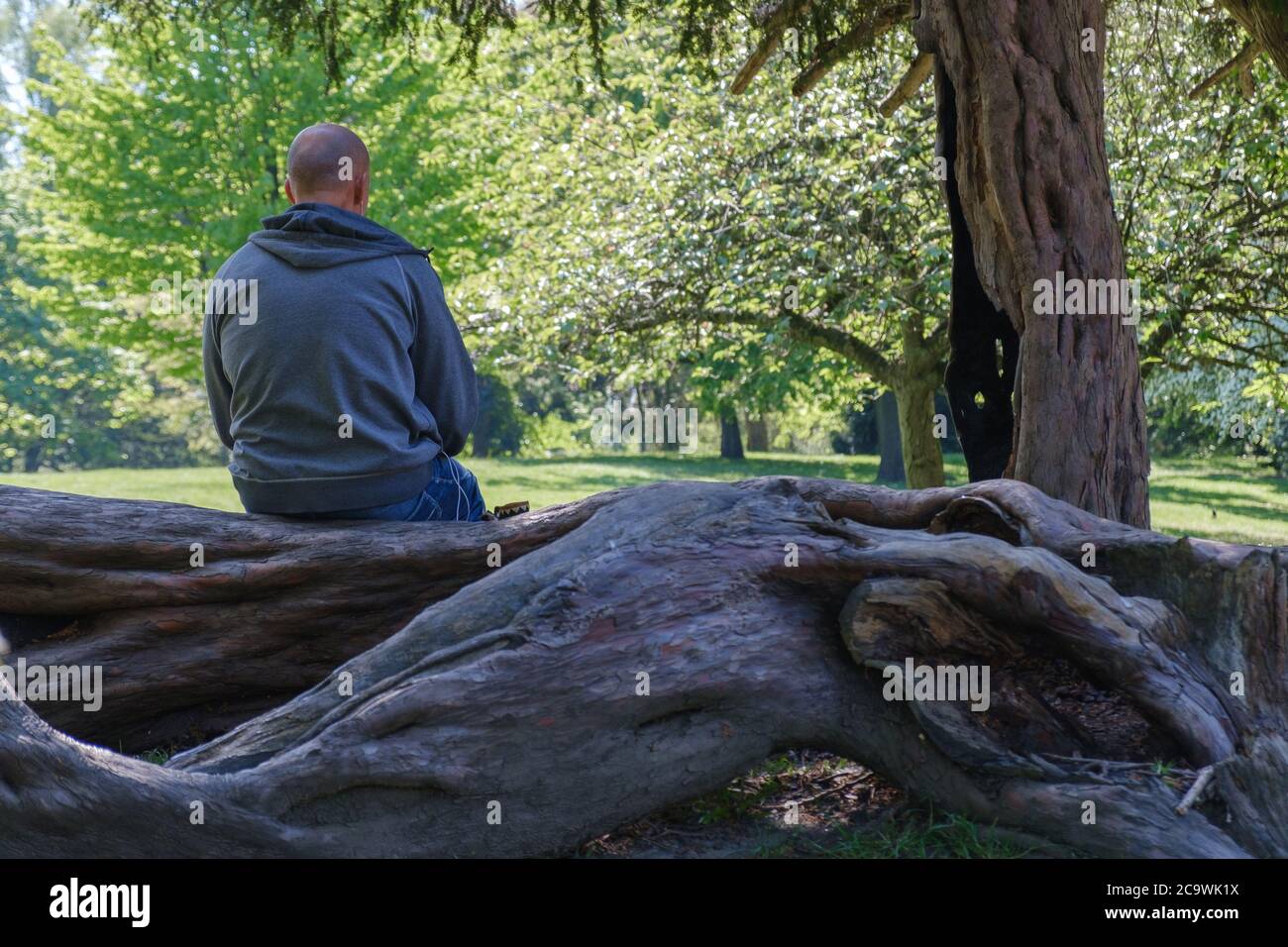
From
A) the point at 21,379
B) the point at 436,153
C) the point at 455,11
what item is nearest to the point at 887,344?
the point at 455,11

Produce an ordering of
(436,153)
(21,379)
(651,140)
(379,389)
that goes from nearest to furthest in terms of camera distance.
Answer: (379,389) → (651,140) → (436,153) → (21,379)

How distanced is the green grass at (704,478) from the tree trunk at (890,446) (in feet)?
1.72

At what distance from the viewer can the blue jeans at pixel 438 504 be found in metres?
5.48

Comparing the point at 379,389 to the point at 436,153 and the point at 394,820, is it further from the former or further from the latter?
the point at 436,153

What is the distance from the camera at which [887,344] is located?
49.6ft

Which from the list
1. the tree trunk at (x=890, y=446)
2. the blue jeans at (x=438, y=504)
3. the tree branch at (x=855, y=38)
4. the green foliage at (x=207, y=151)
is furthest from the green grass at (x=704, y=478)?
the blue jeans at (x=438, y=504)

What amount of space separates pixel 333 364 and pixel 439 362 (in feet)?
1.62

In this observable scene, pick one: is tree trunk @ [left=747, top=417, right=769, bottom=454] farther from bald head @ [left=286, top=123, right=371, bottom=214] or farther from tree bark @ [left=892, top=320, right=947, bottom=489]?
bald head @ [left=286, top=123, right=371, bottom=214]

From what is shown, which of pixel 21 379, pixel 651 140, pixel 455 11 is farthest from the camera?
pixel 21 379

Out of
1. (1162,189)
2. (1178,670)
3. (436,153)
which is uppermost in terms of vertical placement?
(436,153)

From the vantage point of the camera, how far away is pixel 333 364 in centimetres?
505

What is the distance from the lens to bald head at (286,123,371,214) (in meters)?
5.20

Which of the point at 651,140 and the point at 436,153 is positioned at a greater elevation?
the point at 436,153
